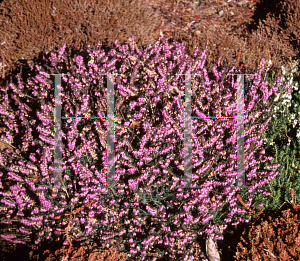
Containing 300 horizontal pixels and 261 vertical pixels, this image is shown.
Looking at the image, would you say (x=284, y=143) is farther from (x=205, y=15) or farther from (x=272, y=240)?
(x=205, y=15)

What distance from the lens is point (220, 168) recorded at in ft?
8.77

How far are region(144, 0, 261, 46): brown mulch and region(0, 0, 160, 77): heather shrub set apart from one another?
3.43 ft

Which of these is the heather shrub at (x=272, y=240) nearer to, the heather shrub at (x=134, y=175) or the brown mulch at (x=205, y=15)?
the heather shrub at (x=134, y=175)

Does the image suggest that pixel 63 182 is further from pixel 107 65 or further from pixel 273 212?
pixel 273 212

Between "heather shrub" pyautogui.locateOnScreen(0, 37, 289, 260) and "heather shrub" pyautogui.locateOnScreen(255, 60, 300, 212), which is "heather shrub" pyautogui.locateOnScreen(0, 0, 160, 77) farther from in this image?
"heather shrub" pyautogui.locateOnScreen(255, 60, 300, 212)

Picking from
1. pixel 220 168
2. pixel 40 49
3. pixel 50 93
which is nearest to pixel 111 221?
pixel 220 168

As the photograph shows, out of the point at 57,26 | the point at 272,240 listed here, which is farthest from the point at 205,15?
the point at 272,240

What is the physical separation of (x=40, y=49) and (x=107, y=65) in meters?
1.42

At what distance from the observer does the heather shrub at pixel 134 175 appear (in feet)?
8.41

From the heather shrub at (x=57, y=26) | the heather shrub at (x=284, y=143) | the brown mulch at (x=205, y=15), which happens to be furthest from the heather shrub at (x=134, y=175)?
the brown mulch at (x=205, y=15)

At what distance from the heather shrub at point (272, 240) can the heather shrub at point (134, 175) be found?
0.25 m

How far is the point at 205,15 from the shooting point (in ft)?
16.6

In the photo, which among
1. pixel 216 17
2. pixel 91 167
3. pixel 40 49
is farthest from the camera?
pixel 216 17

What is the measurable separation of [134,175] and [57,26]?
8.32ft
